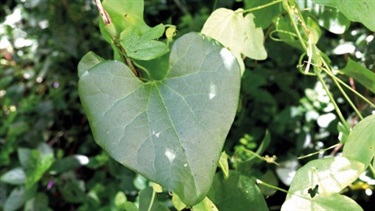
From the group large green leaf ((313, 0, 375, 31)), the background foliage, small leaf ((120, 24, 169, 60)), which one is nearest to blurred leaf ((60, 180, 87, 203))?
the background foliage

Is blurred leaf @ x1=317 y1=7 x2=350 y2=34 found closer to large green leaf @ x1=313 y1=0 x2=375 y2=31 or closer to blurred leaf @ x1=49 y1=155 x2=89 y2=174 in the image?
large green leaf @ x1=313 y1=0 x2=375 y2=31

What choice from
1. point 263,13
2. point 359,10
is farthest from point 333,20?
point 359,10

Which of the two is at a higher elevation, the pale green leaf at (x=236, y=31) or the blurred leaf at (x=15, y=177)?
the pale green leaf at (x=236, y=31)

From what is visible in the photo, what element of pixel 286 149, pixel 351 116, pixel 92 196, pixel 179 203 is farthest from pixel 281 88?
pixel 179 203

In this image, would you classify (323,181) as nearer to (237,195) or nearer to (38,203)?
(237,195)

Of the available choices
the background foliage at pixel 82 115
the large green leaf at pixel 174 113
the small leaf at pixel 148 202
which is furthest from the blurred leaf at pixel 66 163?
the large green leaf at pixel 174 113

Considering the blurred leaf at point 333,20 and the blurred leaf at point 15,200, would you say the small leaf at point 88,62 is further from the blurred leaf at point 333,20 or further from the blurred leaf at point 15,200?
the blurred leaf at point 15,200
